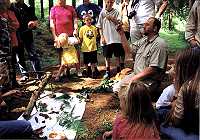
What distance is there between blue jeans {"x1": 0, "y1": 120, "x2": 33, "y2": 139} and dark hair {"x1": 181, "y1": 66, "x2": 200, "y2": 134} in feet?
5.48

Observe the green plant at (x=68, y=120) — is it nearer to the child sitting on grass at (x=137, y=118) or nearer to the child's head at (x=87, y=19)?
the child sitting on grass at (x=137, y=118)

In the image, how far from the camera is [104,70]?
868cm

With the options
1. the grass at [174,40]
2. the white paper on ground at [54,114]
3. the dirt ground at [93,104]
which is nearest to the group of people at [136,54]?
the dirt ground at [93,104]

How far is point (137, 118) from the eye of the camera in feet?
12.4

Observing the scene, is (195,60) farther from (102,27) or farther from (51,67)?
(51,67)

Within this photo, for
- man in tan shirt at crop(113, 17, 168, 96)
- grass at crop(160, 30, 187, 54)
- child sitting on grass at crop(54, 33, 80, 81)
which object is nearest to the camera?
man in tan shirt at crop(113, 17, 168, 96)

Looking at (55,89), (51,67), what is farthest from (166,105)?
(51,67)

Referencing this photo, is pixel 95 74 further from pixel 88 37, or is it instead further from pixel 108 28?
pixel 108 28

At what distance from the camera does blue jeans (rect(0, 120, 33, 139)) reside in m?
4.29

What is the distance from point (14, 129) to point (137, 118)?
4.49 ft

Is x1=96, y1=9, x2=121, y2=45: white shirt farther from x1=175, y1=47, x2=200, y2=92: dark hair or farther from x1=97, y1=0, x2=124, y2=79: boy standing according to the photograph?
x1=175, y1=47, x2=200, y2=92: dark hair

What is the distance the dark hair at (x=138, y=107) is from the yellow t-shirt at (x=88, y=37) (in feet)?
13.9

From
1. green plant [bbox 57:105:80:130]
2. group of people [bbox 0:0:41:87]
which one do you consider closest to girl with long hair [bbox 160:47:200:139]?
green plant [bbox 57:105:80:130]

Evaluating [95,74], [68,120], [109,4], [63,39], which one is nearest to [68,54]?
[63,39]
